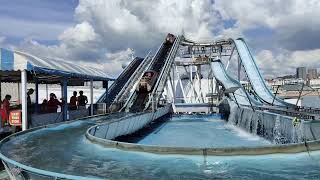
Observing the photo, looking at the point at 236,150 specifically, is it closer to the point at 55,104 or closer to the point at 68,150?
the point at 68,150

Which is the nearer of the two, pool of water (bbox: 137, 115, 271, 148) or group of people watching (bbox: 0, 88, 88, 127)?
group of people watching (bbox: 0, 88, 88, 127)

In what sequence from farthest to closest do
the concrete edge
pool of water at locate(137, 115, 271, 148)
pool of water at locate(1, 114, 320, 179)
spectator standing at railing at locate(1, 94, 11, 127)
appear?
pool of water at locate(137, 115, 271, 148) < spectator standing at railing at locate(1, 94, 11, 127) < the concrete edge < pool of water at locate(1, 114, 320, 179)

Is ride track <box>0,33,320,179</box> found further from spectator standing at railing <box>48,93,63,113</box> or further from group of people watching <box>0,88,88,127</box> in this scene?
spectator standing at railing <box>48,93,63,113</box>

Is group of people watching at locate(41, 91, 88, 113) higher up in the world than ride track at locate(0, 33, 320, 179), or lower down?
higher up

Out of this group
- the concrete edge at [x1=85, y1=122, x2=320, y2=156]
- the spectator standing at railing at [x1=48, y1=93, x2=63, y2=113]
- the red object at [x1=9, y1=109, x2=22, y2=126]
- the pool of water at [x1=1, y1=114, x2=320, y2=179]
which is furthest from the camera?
the spectator standing at railing at [x1=48, y1=93, x2=63, y2=113]

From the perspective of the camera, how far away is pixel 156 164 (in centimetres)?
812

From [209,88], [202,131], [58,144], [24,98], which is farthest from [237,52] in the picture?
[58,144]

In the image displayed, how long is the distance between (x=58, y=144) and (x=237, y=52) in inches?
1299

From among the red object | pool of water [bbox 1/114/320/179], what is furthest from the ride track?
the red object

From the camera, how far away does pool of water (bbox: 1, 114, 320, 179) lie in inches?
285

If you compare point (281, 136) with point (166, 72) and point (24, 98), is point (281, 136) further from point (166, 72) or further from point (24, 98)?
point (166, 72)

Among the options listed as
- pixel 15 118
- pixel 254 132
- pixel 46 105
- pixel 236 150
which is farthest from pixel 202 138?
pixel 236 150

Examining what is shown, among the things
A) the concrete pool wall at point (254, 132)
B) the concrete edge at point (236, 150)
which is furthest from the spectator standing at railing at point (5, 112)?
the concrete edge at point (236, 150)

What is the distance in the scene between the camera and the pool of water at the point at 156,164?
→ 7246mm
